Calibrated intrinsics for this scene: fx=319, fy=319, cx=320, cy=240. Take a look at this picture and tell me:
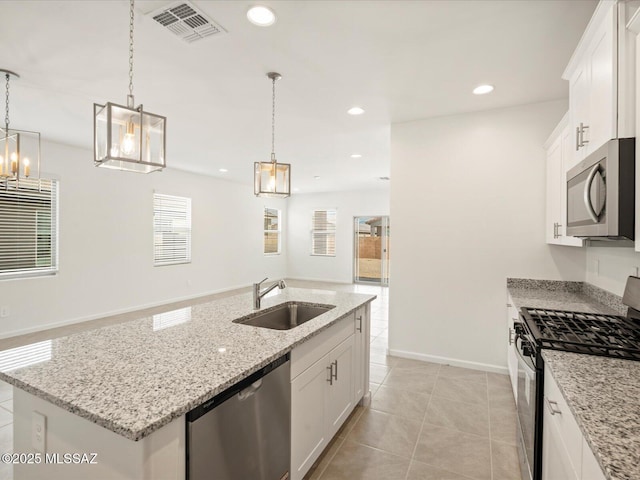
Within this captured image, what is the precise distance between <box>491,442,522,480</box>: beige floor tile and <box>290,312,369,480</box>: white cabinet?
97 cm

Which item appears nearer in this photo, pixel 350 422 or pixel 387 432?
pixel 387 432

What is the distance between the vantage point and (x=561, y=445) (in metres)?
1.18

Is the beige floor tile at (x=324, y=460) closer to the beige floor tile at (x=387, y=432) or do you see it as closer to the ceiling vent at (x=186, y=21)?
the beige floor tile at (x=387, y=432)

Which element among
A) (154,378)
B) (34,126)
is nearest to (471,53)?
(154,378)

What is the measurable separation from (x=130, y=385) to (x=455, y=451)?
210 cm

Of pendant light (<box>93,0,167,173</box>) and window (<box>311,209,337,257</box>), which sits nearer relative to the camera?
pendant light (<box>93,0,167,173</box>)

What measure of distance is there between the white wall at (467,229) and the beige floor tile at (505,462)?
4.39 ft

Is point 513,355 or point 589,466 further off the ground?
point 589,466

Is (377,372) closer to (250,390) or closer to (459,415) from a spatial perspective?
(459,415)

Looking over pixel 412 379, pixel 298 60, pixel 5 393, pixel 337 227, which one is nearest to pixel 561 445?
pixel 412 379

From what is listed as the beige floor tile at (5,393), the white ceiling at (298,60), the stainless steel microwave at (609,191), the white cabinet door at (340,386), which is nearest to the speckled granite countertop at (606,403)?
the stainless steel microwave at (609,191)

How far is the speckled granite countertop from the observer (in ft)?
2.57

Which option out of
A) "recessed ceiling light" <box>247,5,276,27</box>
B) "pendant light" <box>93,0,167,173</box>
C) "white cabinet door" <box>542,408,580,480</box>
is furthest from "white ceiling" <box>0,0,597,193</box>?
"white cabinet door" <box>542,408,580,480</box>

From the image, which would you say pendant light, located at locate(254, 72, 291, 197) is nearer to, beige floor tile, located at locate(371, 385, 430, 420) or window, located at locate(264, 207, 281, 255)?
beige floor tile, located at locate(371, 385, 430, 420)
